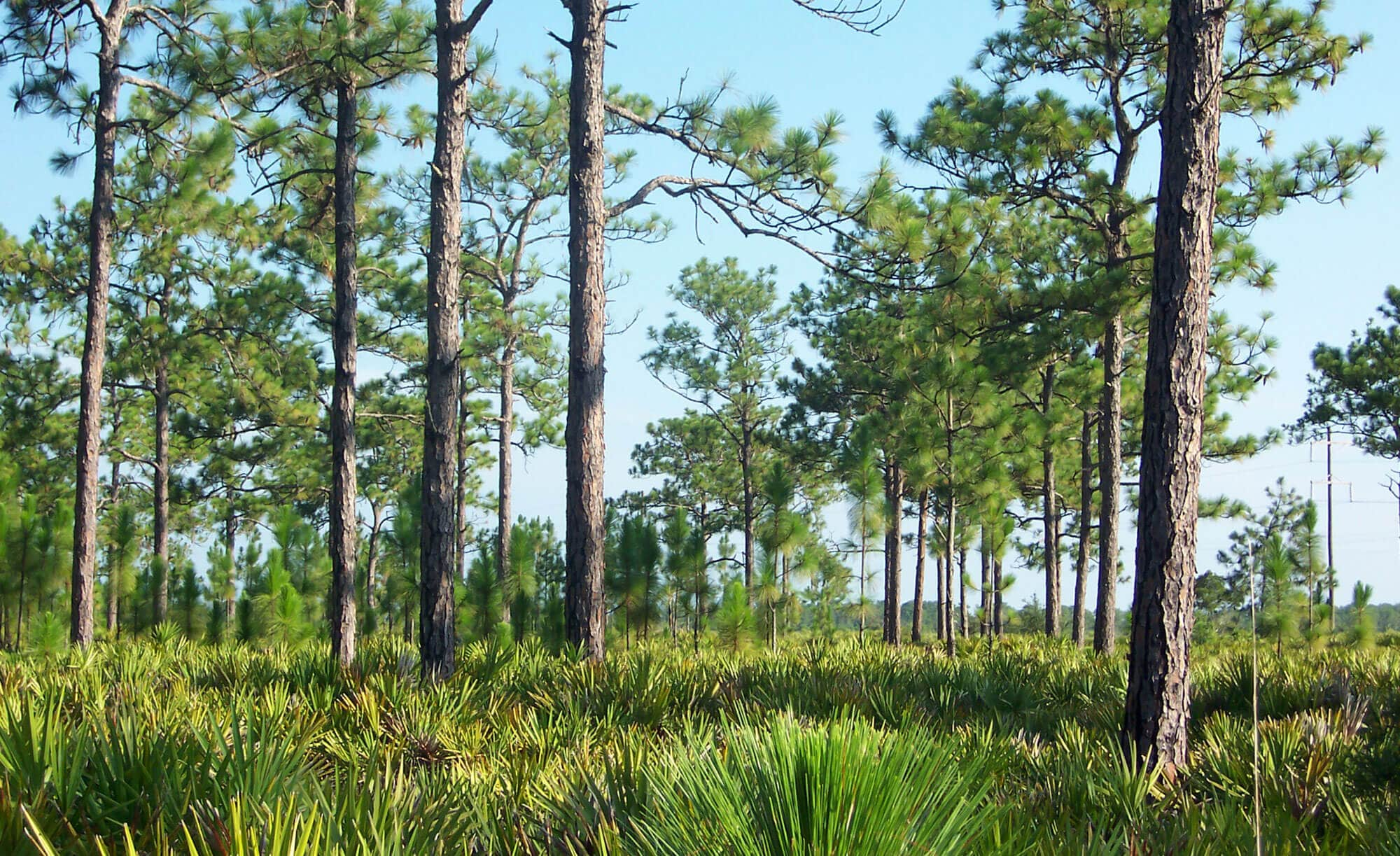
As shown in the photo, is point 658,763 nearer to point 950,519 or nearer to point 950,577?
point 950,519

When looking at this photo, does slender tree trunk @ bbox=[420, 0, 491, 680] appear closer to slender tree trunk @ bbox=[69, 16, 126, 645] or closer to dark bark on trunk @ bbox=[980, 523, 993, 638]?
slender tree trunk @ bbox=[69, 16, 126, 645]

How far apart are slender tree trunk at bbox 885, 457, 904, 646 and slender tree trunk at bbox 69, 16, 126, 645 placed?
1566 cm

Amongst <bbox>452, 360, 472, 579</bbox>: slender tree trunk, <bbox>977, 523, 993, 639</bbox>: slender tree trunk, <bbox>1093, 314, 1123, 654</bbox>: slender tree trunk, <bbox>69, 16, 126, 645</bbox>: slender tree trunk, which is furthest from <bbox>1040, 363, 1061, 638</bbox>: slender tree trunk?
<bbox>69, 16, 126, 645</bbox>: slender tree trunk

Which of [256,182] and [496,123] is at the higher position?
[496,123]

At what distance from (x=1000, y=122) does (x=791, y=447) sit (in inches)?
677

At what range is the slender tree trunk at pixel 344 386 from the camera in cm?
Answer: 1359

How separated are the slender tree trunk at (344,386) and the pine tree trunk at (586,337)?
13.5ft

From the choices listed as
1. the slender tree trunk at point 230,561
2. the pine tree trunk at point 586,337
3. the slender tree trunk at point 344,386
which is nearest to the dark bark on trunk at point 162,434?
the slender tree trunk at point 230,561

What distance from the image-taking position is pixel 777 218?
12281 millimetres

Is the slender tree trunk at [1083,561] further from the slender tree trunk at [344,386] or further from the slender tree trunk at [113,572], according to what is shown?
the slender tree trunk at [113,572]

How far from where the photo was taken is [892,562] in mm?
27328

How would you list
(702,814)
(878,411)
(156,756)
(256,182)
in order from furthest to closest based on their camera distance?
(878,411)
(256,182)
(156,756)
(702,814)

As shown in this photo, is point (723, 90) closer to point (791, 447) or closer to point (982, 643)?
point (982, 643)

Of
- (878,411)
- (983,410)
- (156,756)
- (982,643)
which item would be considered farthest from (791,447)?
(156,756)
